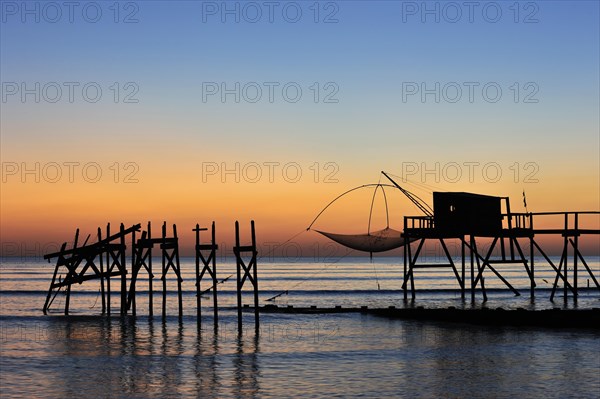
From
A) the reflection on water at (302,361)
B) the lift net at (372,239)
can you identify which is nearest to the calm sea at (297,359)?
the reflection on water at (302,361)

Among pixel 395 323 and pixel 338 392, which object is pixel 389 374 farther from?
pixel 395 323

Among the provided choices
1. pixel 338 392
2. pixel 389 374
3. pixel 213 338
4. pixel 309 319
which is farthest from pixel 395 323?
pixel 338 392

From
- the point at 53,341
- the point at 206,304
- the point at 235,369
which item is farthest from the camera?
the point at 206,304

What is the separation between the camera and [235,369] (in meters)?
25.3

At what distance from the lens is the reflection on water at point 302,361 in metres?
22.0

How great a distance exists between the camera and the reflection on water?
21953 millimetres

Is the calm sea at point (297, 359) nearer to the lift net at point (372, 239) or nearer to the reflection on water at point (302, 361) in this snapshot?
the reflection on water at point (302, 361)

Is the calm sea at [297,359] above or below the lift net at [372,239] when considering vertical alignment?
below

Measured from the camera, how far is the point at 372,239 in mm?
57594

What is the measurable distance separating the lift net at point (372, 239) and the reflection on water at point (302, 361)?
18229 millimetres

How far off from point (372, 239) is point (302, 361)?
102ft

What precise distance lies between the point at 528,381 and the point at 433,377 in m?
2.68

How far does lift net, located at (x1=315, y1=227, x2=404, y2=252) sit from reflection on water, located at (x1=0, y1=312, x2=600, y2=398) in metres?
18.2

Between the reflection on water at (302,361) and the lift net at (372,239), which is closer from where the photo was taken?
the reflection on water at (302,361)
